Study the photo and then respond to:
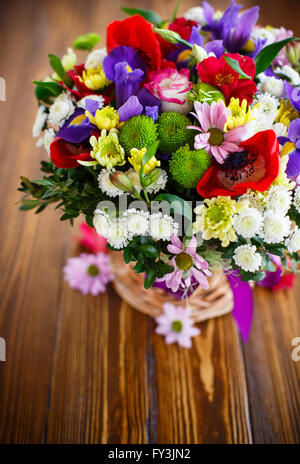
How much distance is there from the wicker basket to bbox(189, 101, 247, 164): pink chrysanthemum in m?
0.35

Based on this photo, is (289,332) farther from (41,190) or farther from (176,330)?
(41,190)

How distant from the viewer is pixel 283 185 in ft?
1.60

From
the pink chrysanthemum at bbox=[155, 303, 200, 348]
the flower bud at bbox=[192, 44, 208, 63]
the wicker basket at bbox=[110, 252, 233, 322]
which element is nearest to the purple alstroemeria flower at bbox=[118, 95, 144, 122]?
the flower bud at bbox=[192, 44, 208, 63]

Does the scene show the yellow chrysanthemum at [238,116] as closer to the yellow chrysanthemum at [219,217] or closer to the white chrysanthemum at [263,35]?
the yellow chrysanthemum at [219,217]

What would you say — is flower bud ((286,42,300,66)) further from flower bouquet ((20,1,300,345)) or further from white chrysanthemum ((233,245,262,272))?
white chrysanthemum ((233,245,262,272))

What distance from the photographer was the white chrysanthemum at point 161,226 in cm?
49

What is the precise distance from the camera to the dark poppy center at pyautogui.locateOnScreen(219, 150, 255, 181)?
1.53ft

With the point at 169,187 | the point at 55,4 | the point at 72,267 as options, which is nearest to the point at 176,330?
the point at 72,267

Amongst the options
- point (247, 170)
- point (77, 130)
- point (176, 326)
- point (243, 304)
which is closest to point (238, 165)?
point (247, 170)

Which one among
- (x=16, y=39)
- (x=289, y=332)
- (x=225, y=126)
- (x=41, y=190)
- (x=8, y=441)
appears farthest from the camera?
(x=16, y=39)

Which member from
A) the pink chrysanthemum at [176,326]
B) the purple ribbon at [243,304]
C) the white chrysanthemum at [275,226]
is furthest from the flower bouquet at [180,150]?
the pink chrysanthemum at [176,326]

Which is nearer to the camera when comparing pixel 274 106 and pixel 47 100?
pixel 274 106

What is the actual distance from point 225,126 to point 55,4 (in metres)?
1.28

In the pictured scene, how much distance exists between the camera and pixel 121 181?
471 mm
